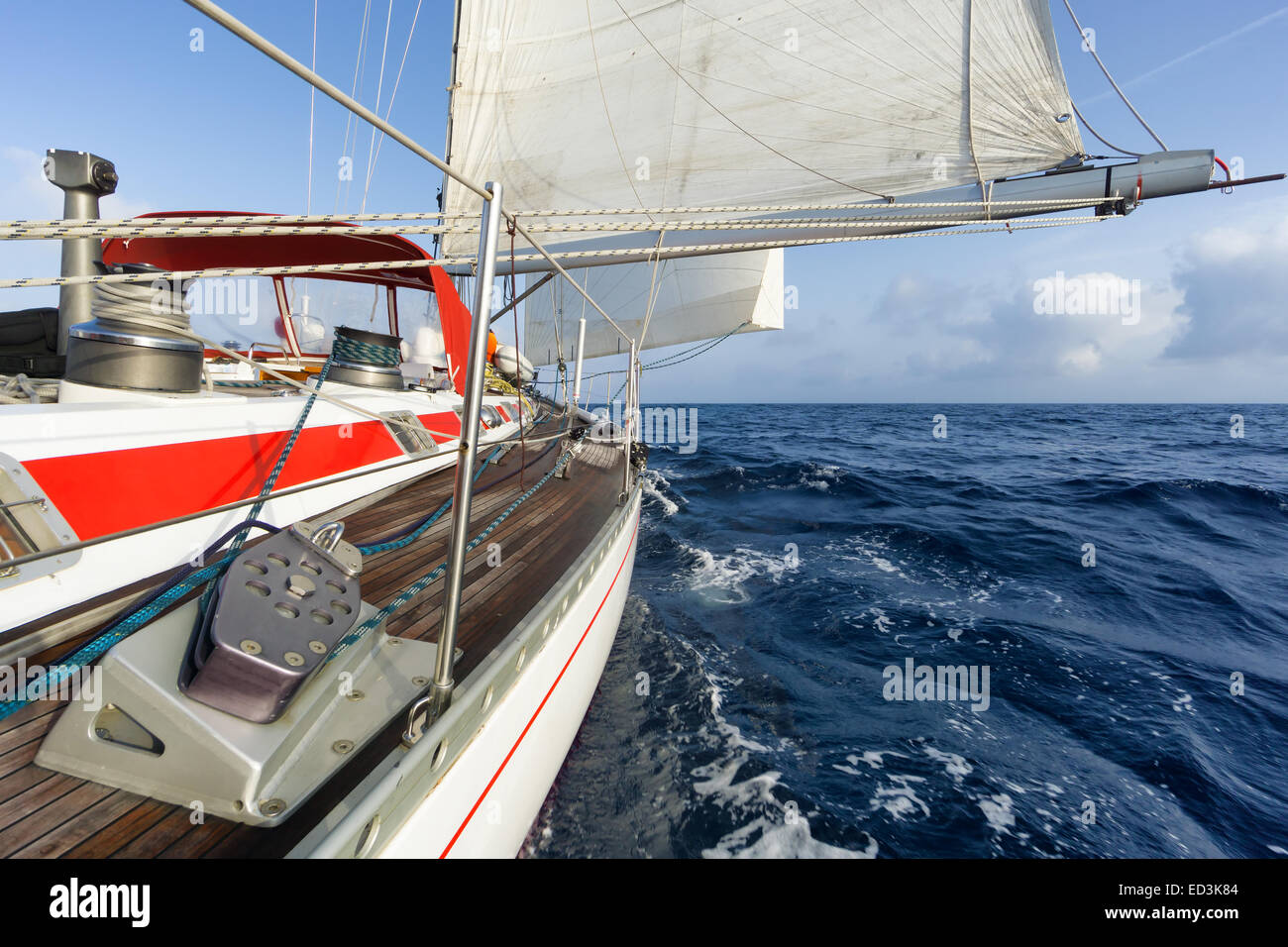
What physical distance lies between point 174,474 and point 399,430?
59.4 inches

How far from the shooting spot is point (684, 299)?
12555mm

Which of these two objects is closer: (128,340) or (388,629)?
(388,629)

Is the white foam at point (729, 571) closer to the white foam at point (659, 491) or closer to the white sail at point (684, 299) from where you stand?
the white foam at point (659, 491)

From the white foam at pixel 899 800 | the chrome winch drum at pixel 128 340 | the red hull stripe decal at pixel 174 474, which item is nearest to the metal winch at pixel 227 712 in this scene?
the red hull stripe decal at pixel 174 474

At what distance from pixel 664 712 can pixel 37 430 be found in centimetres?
354

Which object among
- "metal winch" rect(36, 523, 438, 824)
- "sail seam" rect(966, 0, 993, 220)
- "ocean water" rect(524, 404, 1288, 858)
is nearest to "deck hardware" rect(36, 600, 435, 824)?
"metal winch" rect(36, 523, 438, 824)

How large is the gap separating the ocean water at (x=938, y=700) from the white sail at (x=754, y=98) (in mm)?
4149

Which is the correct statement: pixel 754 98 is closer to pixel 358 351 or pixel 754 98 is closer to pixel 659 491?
pixel 358 351

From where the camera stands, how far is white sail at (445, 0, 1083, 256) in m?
4.54

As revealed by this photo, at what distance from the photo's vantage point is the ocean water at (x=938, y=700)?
9.15 ft

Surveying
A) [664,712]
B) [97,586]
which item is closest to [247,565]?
[97,586]

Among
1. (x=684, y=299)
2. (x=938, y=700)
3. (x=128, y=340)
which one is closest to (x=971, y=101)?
(x=938, y=700)

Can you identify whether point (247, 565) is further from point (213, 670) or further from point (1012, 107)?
point (1012, 107)

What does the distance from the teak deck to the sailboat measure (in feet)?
0.03
